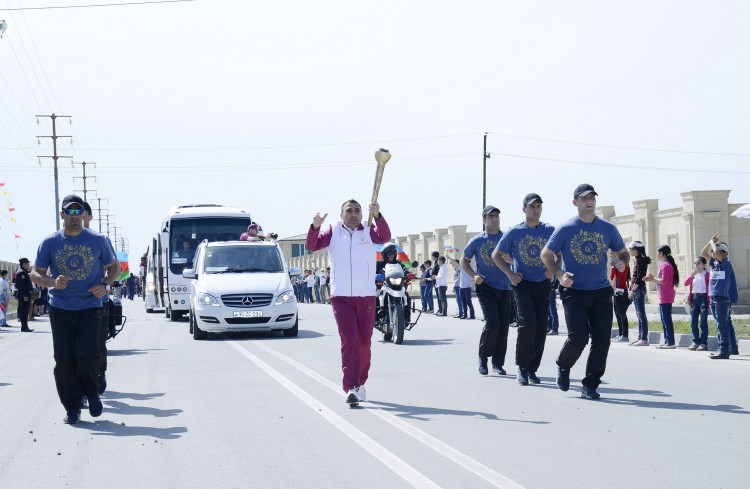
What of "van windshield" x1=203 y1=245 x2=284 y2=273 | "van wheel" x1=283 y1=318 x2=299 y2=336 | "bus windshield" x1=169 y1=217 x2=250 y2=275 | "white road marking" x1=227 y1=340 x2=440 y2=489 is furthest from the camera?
"bus windshield" x1=169 y1=217 x2=250 y2=275

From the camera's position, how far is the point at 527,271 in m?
10.7

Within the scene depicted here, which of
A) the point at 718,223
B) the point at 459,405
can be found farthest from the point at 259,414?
the point at 718,223

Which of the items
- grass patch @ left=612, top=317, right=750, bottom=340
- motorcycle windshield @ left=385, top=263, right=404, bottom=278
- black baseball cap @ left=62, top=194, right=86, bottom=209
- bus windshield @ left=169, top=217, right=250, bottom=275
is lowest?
grass patch @ left=612, top=317, right=750, bottom=340

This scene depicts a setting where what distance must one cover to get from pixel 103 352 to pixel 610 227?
506cm

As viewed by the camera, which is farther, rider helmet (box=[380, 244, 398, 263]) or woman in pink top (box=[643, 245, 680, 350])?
rider helmet (box=[380, 244, 398, 263])

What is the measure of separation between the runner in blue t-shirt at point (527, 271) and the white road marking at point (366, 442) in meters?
2.35

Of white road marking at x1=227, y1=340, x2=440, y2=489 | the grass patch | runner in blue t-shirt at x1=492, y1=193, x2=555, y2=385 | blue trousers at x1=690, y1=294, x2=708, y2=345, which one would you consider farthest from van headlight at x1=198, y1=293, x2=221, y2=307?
runner in blue t-shirt at x1=492, y1=193, x2=555, y2=385

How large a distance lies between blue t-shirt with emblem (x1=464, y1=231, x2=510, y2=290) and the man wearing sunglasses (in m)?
4.57

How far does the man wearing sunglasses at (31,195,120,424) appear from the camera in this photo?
27.6 ft

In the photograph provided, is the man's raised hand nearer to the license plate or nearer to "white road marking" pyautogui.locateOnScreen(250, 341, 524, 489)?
"white road marking" pyautogui.locateOnScreen(250, 341, 524, 489)

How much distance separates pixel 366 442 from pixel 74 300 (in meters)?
2.80

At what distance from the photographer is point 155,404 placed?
970cm

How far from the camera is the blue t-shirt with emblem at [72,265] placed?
8406mm

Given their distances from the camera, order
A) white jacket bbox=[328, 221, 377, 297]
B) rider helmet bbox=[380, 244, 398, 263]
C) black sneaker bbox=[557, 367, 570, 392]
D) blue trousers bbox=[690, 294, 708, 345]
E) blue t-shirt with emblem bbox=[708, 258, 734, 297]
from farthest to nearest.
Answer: rider helmet bbox=[380, 244, 398, 263] → blue trousers bbox=[690, 294, 708, 345] → blue t-shirt with emblem bbox=[708, 258, 734, 297] → black sneaker bbox=[557, 367, 570, 392] → white jacket bbox=[328, 221, 377, 297]
